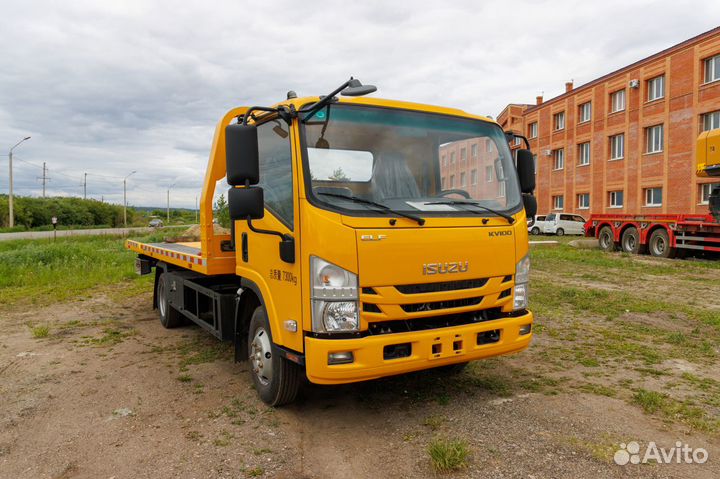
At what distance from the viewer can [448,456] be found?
10.6 feet

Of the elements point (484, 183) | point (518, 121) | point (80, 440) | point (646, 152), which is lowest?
point (80, 440)

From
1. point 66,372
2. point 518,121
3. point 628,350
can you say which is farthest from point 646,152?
point 66,372

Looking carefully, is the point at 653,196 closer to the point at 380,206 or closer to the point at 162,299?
the point at 162,299

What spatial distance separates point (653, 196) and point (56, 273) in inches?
1129

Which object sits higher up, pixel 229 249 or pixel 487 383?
pixel 229 249

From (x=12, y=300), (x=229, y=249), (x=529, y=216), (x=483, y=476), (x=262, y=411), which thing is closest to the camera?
(x=483, y=476)

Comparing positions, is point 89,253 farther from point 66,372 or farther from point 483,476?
point 483,476

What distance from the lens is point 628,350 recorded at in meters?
5.92

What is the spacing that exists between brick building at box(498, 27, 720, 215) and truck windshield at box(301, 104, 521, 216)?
24342 millimetres

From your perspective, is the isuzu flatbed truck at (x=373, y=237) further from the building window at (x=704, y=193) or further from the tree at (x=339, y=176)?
the building window at (x=704, y=193)

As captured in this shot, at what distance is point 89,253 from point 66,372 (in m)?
13.2

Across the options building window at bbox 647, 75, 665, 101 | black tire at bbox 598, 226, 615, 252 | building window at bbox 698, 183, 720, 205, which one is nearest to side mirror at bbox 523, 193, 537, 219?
black tire at bbox 598, 226, 615, 252

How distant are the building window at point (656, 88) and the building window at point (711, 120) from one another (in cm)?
299

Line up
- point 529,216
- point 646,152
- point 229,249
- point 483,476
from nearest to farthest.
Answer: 1. point 483,476
2. point 529,216
3. point 229,249
4. point 646,152
